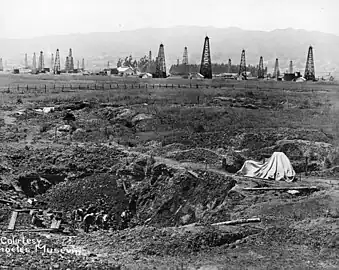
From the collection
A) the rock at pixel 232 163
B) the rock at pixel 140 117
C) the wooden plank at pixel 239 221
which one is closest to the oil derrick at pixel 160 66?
the rock at pixel 140 117

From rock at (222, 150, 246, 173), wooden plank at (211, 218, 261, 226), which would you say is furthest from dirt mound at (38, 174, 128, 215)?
wooden plank at (211, 218, 261, 226)

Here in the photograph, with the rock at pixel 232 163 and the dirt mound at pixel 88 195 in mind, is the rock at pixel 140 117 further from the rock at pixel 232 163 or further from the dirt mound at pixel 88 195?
the dirt mound at pixel 88 195

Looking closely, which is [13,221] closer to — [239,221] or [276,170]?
[239,221]

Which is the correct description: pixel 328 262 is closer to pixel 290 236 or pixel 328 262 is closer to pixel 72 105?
pixel 290 236

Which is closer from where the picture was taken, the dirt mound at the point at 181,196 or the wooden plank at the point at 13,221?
the wooden plank at the point at 13,221

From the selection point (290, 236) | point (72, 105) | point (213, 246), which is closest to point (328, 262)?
point (290, 236)

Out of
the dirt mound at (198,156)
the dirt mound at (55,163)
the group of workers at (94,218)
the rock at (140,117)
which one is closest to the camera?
the group of workers at (94,218)
